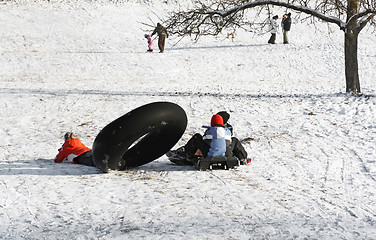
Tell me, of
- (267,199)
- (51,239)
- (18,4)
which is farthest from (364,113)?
(18,4)

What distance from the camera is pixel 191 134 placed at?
9.31 m

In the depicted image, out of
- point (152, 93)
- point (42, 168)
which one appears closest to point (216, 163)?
point (42, 168)

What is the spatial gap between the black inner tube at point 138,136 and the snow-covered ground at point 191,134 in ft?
0.71

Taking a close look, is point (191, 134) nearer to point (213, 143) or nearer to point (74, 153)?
point (213, 143)

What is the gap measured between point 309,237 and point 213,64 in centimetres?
1617

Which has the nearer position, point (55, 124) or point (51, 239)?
point (51, 239)

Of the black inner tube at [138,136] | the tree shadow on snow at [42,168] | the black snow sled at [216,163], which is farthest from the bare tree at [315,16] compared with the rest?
the tree shadow on snow at [42,168]

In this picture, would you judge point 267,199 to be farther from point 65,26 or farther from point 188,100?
point 65,26

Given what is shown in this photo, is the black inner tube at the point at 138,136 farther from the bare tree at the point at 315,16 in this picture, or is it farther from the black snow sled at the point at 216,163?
the bare tree at the point at 315,16

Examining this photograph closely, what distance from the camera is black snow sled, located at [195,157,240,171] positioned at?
6543mm

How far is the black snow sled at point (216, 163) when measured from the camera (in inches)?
258

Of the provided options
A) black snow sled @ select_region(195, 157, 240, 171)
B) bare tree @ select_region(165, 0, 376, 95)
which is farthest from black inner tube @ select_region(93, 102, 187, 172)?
bare tree @ select_region(165, 0, 376, 95)

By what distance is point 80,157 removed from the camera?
7.07 meters

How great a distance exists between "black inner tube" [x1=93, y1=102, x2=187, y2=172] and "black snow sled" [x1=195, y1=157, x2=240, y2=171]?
65 cm
